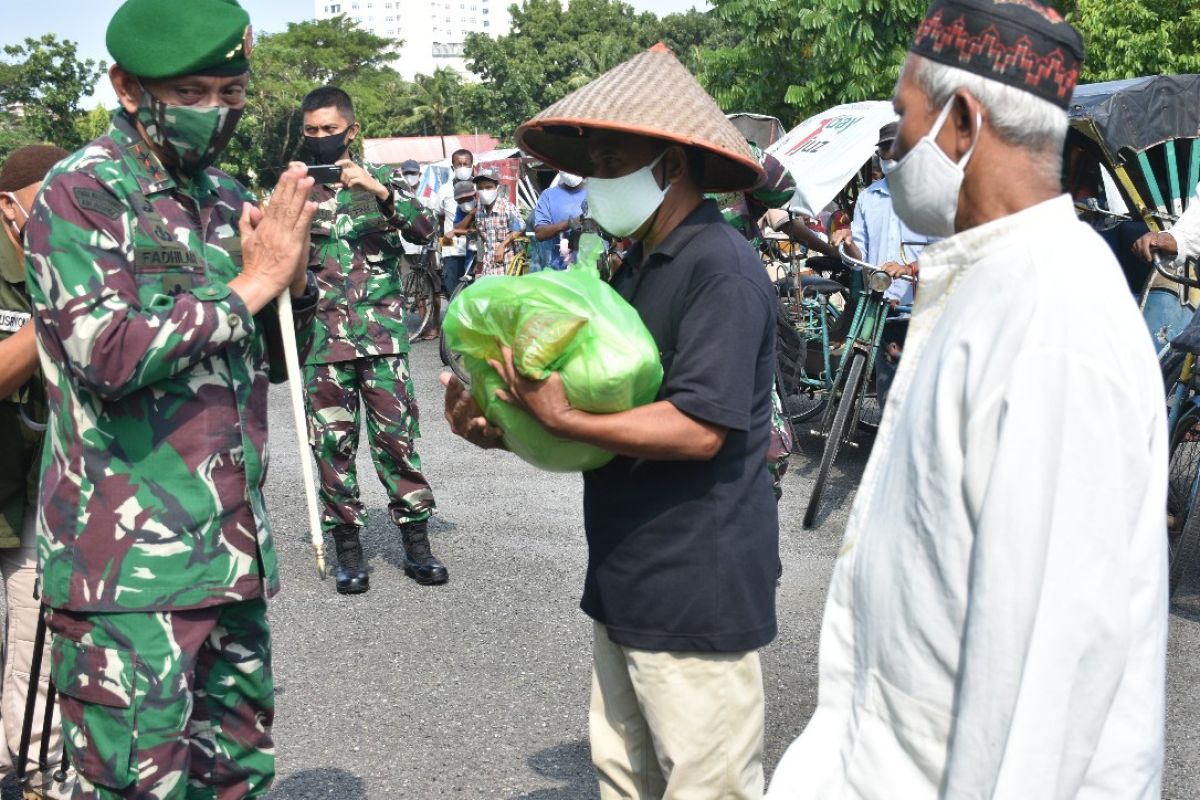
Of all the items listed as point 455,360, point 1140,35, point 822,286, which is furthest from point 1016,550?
point 1140,35

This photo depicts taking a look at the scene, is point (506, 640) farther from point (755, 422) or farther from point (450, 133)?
point (450, 133)

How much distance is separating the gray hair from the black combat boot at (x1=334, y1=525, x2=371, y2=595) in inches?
180

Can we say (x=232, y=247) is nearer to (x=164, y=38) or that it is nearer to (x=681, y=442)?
(x=164, y=38)

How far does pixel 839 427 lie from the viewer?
22.0 feet

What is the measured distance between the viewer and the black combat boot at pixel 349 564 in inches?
227

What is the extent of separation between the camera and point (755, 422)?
264 cm

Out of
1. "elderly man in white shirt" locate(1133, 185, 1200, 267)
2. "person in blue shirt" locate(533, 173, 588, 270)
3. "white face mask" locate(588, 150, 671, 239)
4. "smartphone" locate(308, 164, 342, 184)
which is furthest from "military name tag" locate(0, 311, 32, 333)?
"person in blue shirt" locate(533, 173, 588, 270)

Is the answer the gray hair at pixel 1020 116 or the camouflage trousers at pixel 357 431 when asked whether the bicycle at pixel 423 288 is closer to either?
the camouflage trousers at pixel 357 431

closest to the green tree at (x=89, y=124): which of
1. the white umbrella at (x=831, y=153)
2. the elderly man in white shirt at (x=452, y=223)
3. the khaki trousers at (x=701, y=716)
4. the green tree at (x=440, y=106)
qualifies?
the green tree at (x=440, y=106)

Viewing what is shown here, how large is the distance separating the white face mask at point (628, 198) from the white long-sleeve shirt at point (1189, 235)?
365 cm

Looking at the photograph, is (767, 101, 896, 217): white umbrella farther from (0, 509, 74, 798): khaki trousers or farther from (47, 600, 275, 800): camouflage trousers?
(47, 600, 275, 800): camouflage trousers

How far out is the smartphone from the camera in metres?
5.55

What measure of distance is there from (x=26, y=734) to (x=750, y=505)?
6.40 ft

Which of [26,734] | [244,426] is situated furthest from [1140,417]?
[26,734]
